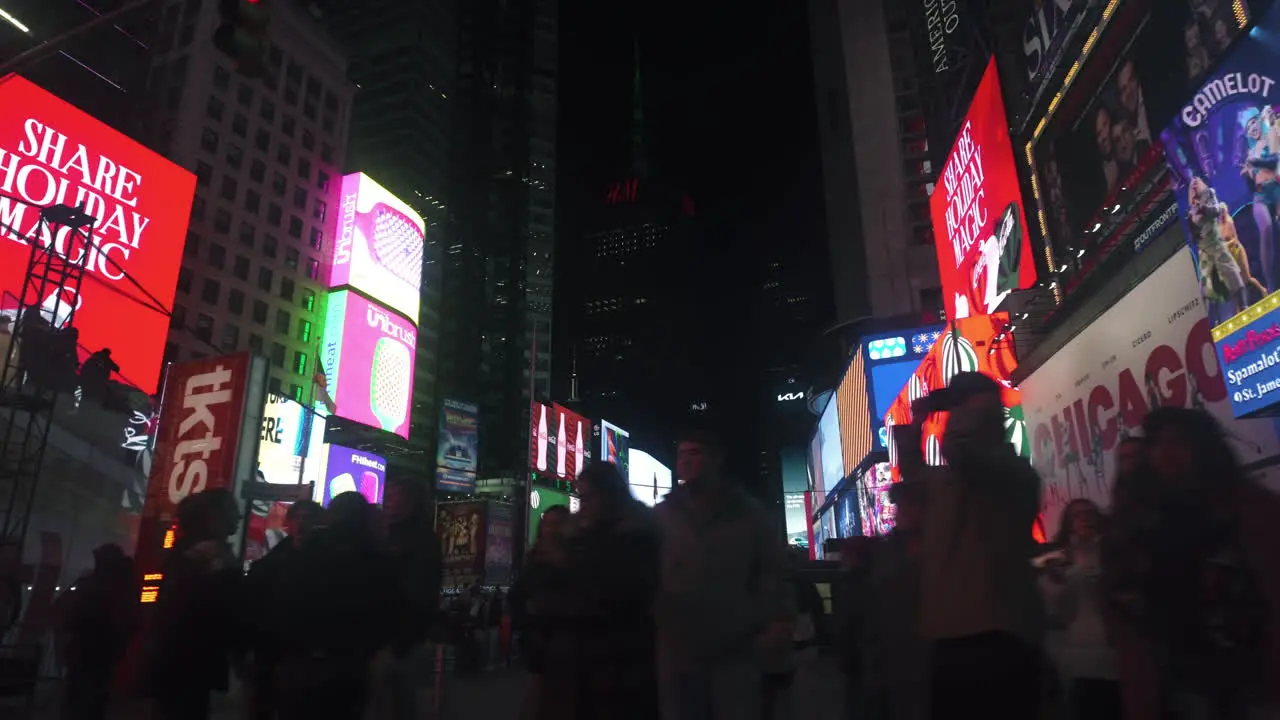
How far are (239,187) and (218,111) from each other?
4968mm

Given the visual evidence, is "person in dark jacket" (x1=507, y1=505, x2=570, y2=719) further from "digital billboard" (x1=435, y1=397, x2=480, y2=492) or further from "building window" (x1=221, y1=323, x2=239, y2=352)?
"building window" (x1=221, y1=323, x2=239, y2=352)

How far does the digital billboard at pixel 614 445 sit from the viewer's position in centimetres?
5347

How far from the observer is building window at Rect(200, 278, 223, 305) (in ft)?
155

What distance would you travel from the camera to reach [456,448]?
3838cm

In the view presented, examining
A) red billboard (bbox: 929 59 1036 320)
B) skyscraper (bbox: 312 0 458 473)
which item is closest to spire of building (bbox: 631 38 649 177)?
skyscraper (bbox: 312 0 458 473)

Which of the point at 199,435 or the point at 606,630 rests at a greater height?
the point at 199,435

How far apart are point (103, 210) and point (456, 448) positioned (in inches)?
705

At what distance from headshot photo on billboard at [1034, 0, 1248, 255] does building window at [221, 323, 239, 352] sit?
4831cm

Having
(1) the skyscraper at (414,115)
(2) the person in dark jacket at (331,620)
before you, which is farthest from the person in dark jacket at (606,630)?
(1) the skyscraper at (414,115)

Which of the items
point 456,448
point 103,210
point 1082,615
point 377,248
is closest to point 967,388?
point 1082,615

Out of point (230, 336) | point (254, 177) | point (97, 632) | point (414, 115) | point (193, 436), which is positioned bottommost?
point (97, 632)

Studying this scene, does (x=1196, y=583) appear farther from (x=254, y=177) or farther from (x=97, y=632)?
(x=254, y=177)

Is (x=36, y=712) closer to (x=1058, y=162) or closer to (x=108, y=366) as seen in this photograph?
(x=108, y=366)

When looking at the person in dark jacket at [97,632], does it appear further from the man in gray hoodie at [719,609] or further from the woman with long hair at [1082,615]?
the woman with long hair at [1082,615]
